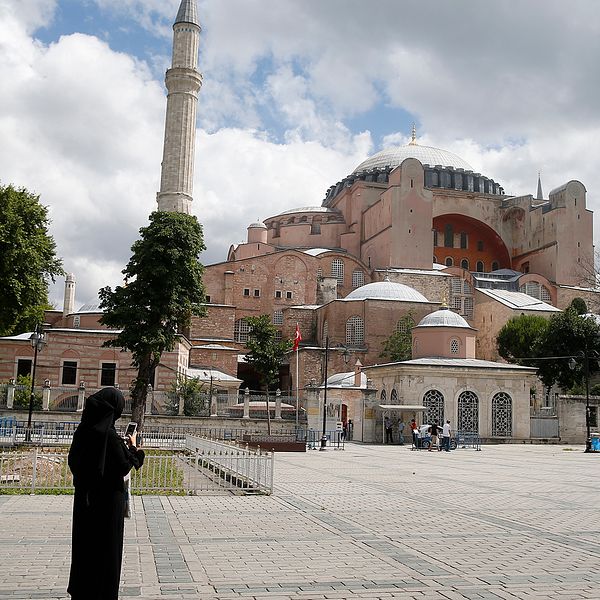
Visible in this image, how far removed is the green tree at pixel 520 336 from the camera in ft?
141

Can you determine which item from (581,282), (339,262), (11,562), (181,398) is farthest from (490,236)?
(11,562)

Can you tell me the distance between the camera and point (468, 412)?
31.3 meters

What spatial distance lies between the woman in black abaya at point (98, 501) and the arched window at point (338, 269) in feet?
162

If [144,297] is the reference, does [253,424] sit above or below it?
below

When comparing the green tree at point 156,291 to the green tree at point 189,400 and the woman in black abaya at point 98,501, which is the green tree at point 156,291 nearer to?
the green tree at point 189,400

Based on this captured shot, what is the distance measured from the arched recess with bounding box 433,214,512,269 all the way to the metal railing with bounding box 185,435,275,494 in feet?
158

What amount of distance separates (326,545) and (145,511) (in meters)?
2.92

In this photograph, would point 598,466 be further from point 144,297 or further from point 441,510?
point 144,297

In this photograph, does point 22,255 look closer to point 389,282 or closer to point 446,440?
point 446,440

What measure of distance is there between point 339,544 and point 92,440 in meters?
3.38

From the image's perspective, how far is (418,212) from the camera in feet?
175

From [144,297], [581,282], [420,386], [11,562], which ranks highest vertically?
[581,282]

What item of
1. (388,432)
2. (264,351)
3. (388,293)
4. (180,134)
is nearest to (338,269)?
(388,293)

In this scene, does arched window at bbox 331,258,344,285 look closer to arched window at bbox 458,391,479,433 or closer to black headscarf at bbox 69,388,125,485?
arched window at bbox 458,391,479,433
